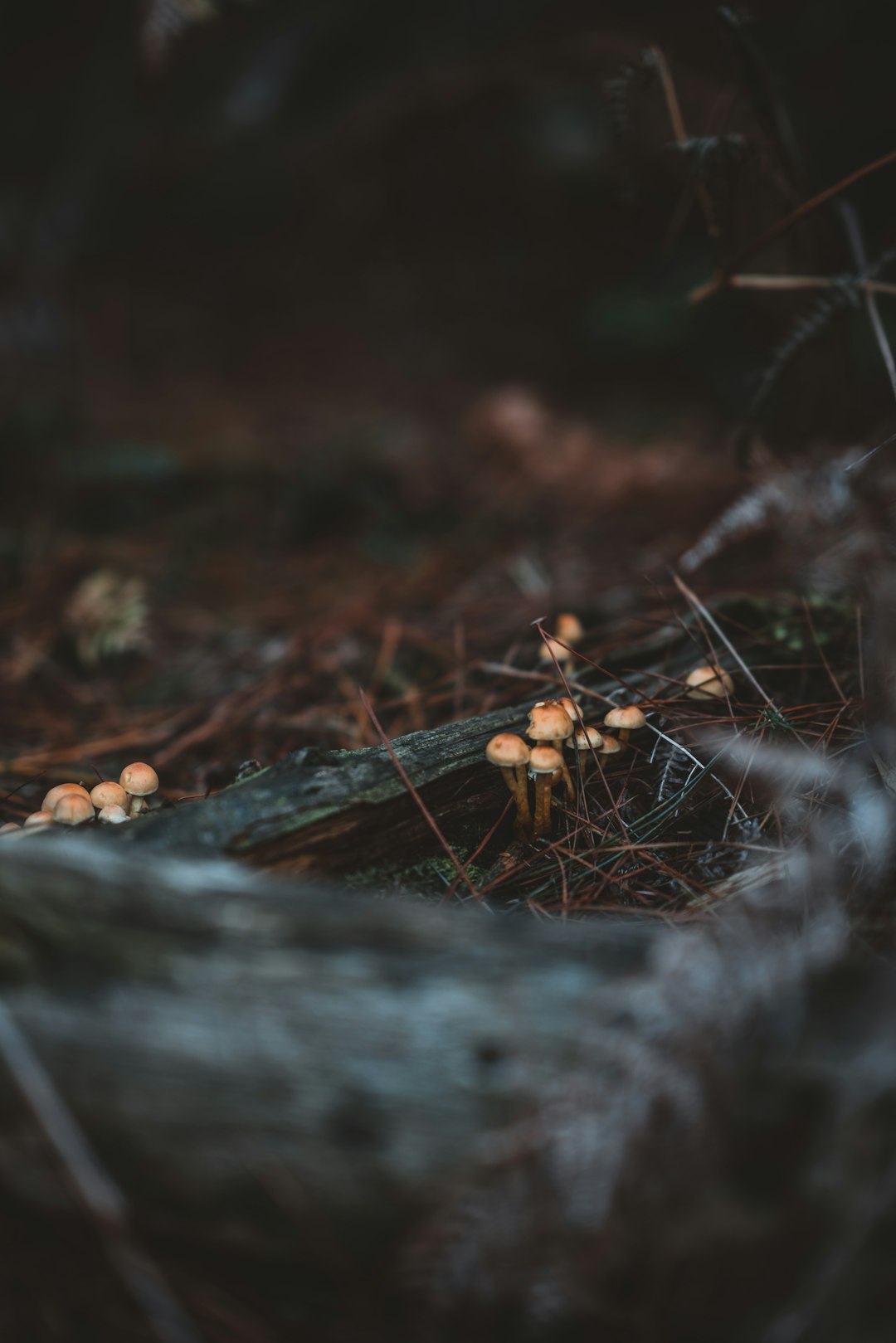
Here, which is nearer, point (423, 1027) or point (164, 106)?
point (423, 1027)

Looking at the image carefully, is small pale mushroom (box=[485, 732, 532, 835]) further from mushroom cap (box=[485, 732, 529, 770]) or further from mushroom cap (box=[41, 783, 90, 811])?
mushroom cap (box=[41, 783, 90, 811])

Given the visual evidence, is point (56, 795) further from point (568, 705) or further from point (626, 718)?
point (626, 718)

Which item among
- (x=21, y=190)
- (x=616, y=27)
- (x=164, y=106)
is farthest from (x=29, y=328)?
(x=616, y=27)

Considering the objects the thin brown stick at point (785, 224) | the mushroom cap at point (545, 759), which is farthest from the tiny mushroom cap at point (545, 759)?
the thin brown stick at point (785, 224)

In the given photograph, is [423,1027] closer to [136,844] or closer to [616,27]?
[136,844]

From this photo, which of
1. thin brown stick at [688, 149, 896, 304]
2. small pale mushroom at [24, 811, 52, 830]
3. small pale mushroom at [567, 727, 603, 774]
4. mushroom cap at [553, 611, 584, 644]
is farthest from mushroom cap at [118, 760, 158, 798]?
thin brown stick at [688, 149, 896, 304]

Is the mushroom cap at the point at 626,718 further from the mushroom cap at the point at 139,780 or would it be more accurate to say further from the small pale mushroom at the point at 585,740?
the mushroom cap at the point at 139,780
